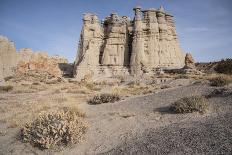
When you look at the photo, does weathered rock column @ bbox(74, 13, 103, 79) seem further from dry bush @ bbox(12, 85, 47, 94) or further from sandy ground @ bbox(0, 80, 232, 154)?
sandy ground @ bbox(0, 80, 232, 154)

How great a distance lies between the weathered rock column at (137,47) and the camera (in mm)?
38031

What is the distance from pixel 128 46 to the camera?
41250mm

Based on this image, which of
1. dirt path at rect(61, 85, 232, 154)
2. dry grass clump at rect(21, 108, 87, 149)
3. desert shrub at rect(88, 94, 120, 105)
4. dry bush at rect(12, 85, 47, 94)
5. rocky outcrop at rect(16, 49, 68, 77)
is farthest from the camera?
rocky outcrop at rect(16, 49, 68, 77)

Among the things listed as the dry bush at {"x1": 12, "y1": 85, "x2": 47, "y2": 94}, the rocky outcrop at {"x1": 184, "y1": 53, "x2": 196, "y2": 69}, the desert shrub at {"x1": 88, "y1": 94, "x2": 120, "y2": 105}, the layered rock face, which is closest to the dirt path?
the desert shrub at {"x1": 88, "y1": 94, "x2": 120, "y2": 105}

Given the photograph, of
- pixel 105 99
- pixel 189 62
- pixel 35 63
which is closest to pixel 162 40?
pixel 189 62

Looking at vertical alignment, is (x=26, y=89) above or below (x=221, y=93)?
below

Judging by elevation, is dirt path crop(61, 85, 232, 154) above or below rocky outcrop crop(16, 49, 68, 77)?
below

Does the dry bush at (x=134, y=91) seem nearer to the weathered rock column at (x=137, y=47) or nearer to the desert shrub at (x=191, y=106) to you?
the desert shrub at (x=191, y=106)

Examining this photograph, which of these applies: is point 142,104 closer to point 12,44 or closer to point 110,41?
point 110,41

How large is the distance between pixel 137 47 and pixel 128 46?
252 centimetres

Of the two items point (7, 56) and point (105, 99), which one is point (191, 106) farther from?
point (7, 56)

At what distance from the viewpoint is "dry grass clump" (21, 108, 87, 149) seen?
7605 mm

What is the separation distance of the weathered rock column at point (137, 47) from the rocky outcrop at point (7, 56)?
20400mm

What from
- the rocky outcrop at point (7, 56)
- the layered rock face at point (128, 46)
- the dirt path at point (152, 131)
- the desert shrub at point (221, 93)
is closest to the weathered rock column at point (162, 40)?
the layered rock face at point (128, 46)
